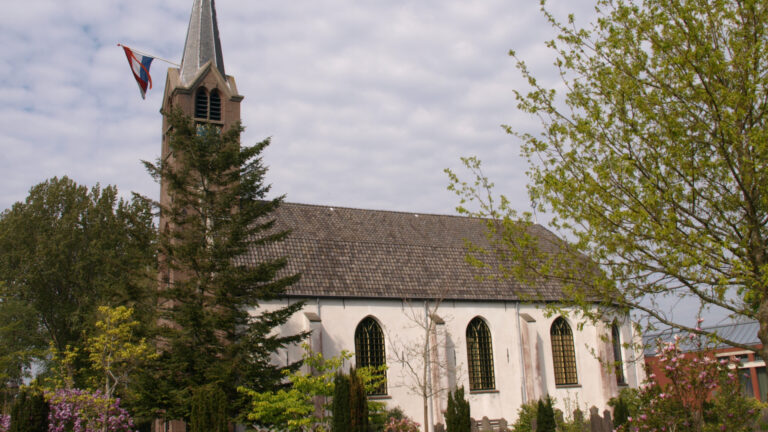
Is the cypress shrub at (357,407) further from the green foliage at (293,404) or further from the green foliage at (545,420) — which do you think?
the green foliage at (545,420)

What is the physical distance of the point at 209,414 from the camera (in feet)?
56.8

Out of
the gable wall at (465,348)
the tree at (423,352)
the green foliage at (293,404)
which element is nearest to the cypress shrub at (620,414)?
the gable wall at (465,348)

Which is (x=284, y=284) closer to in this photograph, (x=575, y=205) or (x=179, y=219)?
(x=179, y=219)

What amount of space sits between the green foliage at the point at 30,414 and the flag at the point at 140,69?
15088mm

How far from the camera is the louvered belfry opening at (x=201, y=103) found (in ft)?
103

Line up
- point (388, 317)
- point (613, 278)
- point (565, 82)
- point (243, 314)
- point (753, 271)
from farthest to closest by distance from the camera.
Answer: point (388, 317)
point (243, 314)
point (565, 82)
point (613, 278)
point (753, 271)

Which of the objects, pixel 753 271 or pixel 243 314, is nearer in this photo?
pixel 753 271

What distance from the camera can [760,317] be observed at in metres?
10.3

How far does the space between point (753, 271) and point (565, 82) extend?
482 centimetres

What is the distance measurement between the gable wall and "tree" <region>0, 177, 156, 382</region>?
57.0ft

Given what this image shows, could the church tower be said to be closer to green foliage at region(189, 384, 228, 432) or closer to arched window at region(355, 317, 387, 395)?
arched window at region(355, 317, 387, 395)

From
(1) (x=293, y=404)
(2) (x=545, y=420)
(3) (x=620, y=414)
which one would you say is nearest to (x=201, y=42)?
(1) (x=293, y=404)

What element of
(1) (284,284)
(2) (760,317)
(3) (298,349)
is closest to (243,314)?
(1) (284,284)

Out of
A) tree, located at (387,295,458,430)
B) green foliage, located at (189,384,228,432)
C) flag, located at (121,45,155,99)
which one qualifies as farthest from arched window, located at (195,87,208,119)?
green foliage, located at (189,384,228,432)
